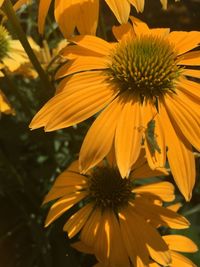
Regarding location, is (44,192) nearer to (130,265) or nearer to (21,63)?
(21,63)

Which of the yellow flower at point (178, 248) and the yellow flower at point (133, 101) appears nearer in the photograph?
the yellow flower at point (133, 101)

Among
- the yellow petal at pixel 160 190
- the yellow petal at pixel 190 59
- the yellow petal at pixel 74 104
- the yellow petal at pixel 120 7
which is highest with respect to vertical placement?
the yellow petal at pixel 120 7

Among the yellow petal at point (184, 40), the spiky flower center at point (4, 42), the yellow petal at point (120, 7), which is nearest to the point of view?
the yellow petal at point (120, 7)

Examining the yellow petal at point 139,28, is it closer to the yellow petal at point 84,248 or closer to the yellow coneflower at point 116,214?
the yellow coneflower at point 116,214

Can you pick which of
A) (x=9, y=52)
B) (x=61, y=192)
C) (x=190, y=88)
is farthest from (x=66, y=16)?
(x=9, y=52)

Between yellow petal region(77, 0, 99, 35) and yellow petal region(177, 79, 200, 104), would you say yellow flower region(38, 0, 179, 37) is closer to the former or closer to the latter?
yellow petal region(77, 0, 99, 35)

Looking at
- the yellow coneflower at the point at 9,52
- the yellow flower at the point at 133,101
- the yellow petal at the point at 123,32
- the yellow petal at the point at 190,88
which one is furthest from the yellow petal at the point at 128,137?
the yellow coneflower at the point at 9,52

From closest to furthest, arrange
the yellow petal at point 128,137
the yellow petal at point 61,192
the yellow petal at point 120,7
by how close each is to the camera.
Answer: the yellow petal at point 128,137, the yellow petal at point 120,7, the yellow petal at point 61,192
